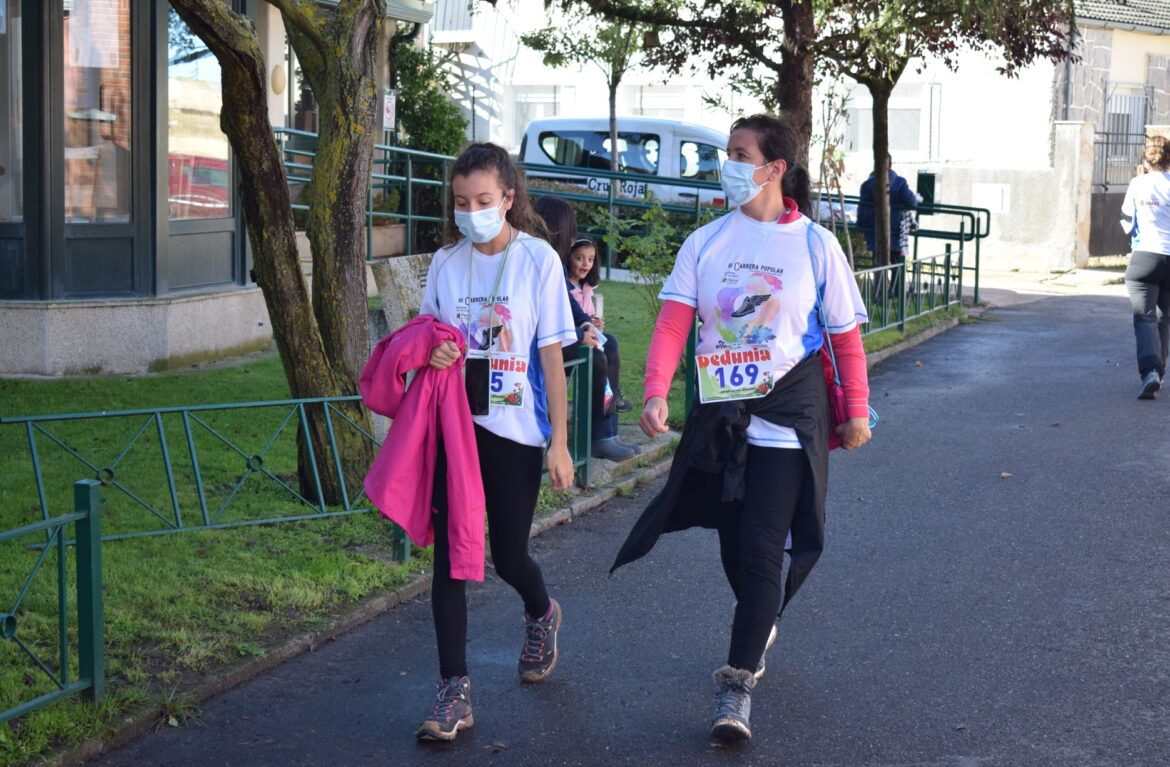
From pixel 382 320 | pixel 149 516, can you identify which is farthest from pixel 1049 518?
pixel 149 516

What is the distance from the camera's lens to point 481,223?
4.75 metres

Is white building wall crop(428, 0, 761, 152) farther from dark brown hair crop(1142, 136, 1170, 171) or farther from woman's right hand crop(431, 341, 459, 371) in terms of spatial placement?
woman's right hand crop(431, 341, 459, 371)

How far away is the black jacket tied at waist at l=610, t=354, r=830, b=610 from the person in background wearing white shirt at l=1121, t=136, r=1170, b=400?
7.35 m

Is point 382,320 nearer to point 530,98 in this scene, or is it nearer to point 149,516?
point 149,516

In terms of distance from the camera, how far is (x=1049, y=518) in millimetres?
7797

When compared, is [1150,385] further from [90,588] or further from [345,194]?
[90,588]

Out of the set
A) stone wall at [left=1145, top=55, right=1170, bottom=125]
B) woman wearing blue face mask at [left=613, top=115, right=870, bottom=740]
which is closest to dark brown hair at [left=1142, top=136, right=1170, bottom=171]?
woman wearing blue face mask at [left=613, top=115, right=870, bottom=740]

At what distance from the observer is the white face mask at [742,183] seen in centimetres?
485

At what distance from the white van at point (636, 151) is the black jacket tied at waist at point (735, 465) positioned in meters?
15.7

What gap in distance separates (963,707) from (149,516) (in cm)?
397

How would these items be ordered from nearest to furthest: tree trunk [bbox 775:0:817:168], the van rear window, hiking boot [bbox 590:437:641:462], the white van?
hiking boot [bbox 590:437:641:462], tree trunk [bbox 775:0:817:168], the white van, the van rear window

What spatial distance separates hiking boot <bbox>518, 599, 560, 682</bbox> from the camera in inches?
205

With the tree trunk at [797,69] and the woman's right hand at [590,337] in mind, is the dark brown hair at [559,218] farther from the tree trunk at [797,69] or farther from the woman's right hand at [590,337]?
the tree trunk at [797,69]

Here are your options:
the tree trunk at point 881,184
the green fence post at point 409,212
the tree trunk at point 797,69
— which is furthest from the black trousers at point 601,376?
the tree trunk at point 881,184
